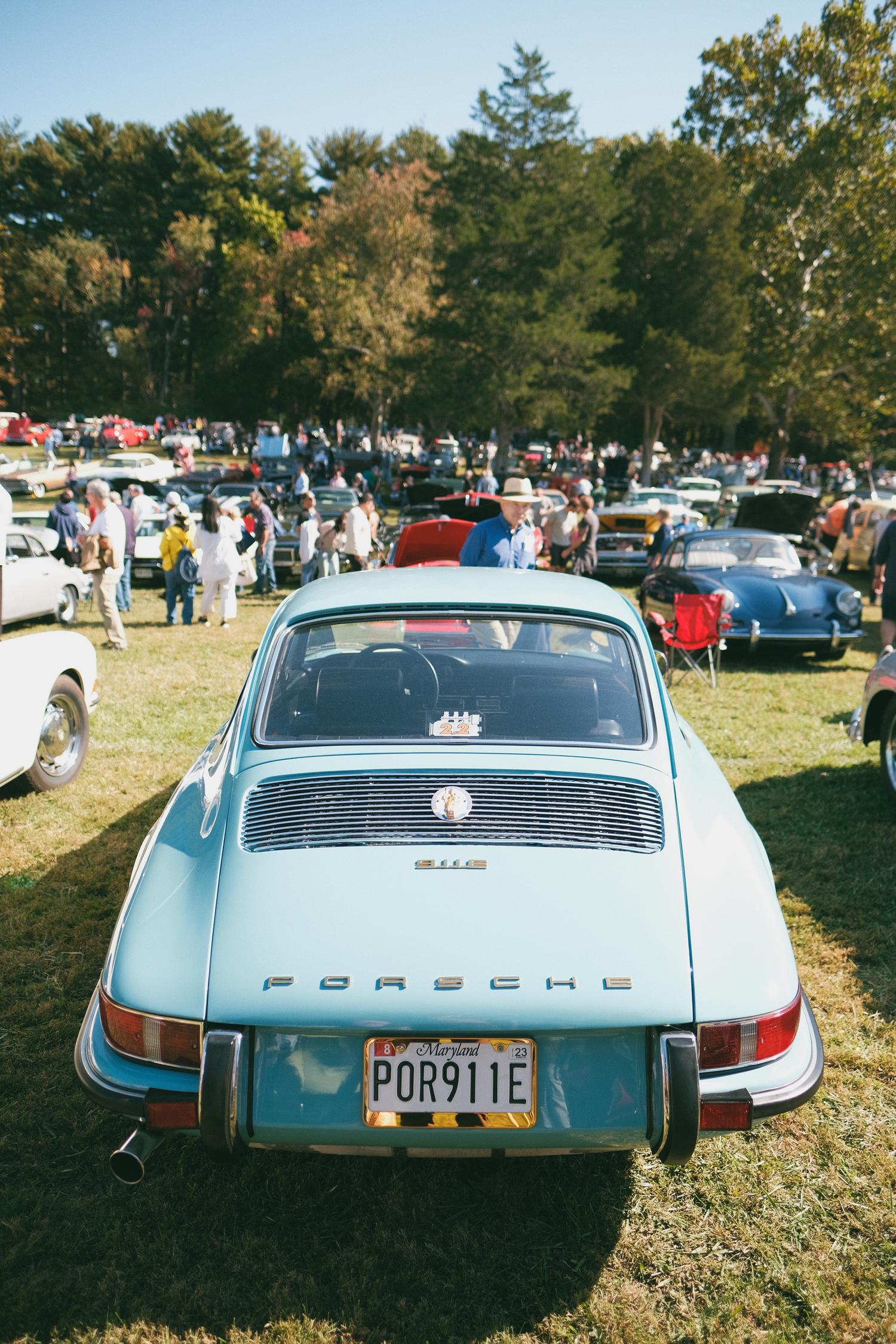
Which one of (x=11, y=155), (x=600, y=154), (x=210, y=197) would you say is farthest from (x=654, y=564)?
(x=11, y=155)

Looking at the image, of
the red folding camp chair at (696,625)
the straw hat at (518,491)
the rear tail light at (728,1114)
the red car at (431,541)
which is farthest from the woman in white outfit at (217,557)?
the rear tail light at (728,1114)

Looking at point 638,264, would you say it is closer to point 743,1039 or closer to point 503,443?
point 503,443

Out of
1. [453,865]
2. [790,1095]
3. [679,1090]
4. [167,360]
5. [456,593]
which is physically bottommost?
[790,1095]

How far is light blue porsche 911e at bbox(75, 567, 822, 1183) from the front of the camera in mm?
2395

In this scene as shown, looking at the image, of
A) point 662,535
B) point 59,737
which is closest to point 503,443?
point 662,535

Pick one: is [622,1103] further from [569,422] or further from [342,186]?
[342,186]

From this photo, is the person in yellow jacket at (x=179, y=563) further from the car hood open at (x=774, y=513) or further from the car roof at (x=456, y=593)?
the car hood open at (x=774, y=513)

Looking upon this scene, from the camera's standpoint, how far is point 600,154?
41.7 metres

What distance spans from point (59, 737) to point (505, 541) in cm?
337

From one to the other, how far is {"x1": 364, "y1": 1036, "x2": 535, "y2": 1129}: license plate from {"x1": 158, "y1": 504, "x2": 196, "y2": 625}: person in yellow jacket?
37.2 ft

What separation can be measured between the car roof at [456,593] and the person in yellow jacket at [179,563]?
9.32m

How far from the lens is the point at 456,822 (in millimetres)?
2840

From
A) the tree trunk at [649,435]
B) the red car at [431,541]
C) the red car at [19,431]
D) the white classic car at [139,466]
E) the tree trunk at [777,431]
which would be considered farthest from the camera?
the red car at [19,431]

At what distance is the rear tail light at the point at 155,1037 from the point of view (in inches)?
96.6
